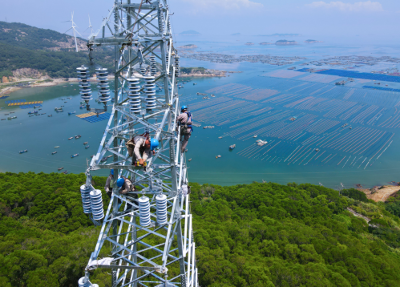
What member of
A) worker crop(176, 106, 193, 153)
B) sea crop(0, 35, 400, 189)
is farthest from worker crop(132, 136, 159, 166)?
sea crop(0, 35, 400, 189)

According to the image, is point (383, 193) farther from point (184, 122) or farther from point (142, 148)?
point (142, 148)

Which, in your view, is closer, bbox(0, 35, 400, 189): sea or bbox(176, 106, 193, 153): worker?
bbox(176, 106, 193, 153): worker

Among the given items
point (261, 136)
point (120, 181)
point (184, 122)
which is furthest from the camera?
point (261, 136)

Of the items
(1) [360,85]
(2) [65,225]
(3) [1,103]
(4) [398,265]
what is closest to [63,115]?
(3) [1,103]

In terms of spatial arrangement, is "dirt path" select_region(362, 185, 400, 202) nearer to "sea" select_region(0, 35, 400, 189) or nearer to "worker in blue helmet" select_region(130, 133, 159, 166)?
"sea" select_region(0, 35, 400, 189)

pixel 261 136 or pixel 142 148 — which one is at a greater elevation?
pixel 142 148

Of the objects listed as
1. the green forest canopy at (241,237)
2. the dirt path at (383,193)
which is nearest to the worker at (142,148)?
the green forest canopy at (241,237)

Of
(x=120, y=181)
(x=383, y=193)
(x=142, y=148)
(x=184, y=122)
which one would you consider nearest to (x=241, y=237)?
(x=184, y=122)
